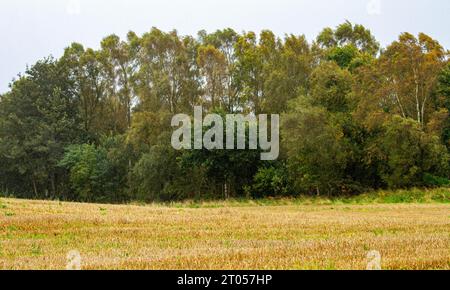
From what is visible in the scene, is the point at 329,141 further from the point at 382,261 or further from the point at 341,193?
the point at 382,261

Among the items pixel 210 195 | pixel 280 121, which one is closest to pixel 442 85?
pixel 280 121

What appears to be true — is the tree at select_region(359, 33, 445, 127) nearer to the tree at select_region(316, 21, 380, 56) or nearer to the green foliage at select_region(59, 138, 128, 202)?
the tree at select_region(316, 21, 380, 56)

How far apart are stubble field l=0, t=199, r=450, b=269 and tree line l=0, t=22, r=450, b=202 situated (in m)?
29.2

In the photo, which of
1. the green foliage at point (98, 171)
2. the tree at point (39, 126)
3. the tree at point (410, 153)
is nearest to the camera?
the tree at point (410, 153)

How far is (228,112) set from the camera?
198ft

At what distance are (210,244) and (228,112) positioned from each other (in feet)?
157

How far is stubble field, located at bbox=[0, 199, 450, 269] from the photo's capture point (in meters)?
9.40

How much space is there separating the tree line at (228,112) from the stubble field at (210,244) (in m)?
29.2

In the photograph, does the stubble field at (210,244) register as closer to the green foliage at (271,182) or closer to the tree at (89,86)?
the green foliage at (271,182)

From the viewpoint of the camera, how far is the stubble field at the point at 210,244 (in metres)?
9.40

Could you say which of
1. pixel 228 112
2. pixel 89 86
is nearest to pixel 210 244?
pixel 228 112

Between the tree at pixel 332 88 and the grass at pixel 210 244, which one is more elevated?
the tree at pixel 332 88

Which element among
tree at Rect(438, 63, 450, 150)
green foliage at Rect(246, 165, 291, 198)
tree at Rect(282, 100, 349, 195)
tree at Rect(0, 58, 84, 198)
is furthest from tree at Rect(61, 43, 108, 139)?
tree at Rect(438, 63, 450, 150)

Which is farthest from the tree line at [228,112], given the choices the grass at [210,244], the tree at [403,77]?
the grass at [210,244]
